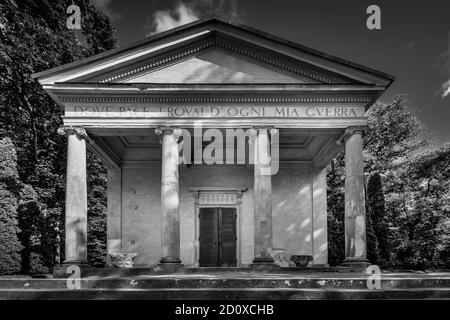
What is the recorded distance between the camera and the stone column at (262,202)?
16672mm

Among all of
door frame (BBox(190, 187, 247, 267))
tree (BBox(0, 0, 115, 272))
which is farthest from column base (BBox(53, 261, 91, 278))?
tree (BBox(0, 0, 115, 272))

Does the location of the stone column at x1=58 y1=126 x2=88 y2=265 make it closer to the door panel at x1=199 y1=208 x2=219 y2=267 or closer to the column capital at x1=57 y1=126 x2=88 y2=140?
the column capital at x1=57 y1=126 x2=88 y2=140

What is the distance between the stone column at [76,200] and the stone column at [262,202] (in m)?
5.93

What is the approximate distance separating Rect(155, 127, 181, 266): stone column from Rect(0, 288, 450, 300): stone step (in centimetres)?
543

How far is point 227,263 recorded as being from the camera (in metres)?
21.6

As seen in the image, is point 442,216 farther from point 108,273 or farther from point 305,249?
point 108,273

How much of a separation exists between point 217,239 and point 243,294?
1098 centimetres

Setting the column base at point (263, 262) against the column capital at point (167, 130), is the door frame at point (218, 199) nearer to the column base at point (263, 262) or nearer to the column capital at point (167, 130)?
the column capital at point (167, 130)

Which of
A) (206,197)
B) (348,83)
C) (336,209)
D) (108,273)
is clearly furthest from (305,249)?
(336,209)

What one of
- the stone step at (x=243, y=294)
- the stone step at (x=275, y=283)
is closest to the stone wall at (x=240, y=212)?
the stone step at (x=275, y=283)

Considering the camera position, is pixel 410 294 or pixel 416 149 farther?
pixel 416 149

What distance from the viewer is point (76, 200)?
55.6ft

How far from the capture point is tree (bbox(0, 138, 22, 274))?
2123 centimetres

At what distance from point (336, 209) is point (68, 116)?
74.1ft
